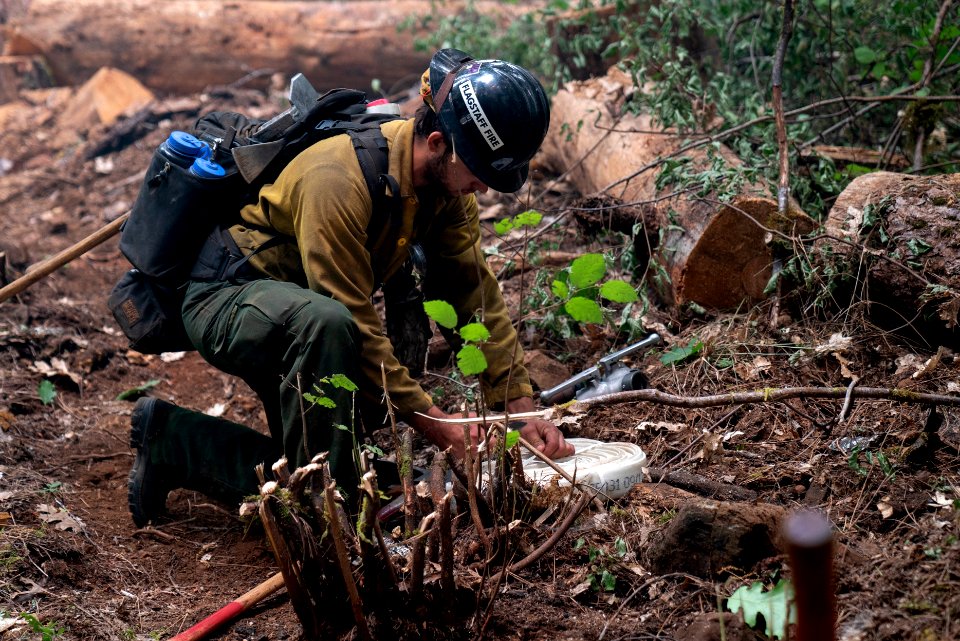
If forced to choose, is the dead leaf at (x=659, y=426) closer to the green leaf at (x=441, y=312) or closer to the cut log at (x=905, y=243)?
the cut log at (x=905, y=243)

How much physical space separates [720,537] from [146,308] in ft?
8.03

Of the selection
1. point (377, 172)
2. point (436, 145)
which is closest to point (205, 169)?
point (377, 172)

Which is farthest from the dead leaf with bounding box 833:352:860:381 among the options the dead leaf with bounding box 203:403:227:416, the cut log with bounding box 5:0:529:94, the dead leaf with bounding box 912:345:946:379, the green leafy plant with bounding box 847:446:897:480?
the cut log with bounding box 5:0:529:94

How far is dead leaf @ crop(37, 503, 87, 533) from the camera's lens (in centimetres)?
355

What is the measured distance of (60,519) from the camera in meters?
3.59

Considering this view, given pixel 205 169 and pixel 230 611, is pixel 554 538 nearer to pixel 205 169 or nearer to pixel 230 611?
pixel 230 611

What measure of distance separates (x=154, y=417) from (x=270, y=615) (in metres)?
1.22

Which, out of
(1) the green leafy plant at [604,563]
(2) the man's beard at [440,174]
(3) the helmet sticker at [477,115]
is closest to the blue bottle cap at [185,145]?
(2) the man's beard at [440,174]

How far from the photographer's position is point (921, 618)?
2.31 m

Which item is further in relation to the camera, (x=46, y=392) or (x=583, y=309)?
(x=46, y=392)

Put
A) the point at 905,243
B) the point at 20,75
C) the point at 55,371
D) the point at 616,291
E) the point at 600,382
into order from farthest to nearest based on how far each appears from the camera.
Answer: the point at 20,75 → the point at 55,371 → the point at 600,382 → the point at 905,243 → the point at 616,291

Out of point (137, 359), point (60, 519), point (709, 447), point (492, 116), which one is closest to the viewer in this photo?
point (492, 116)

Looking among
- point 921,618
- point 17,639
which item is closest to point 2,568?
point 17,639

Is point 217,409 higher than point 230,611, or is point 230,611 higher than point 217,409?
point 230,611
